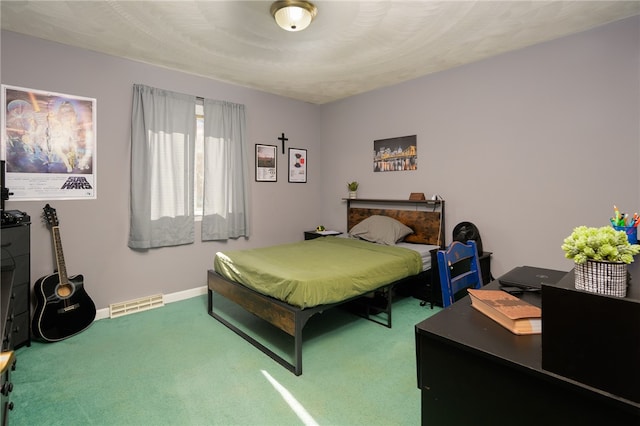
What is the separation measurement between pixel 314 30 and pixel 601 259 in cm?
268

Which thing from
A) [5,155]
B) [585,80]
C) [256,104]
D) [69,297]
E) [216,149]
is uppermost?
[256,104]

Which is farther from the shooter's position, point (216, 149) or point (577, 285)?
point (216, 149)

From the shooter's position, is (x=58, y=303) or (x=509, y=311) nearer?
(x=509, y=311)

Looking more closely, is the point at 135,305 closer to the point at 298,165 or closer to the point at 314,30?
the point at 298,165

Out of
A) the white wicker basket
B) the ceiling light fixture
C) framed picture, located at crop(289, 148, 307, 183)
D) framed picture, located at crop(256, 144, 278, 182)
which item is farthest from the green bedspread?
the ceiling light fixture

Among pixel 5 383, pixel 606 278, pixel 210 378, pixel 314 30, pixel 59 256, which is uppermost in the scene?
pixel 314 30

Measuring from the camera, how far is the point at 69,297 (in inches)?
113

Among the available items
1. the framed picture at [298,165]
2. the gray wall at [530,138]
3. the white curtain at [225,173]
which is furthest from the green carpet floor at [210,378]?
the framed picture at [298,165]

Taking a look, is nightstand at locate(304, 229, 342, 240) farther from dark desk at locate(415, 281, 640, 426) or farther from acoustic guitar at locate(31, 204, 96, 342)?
dark desk at locate(415, 281, 640, 426)

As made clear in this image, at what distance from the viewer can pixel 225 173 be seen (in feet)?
13.4

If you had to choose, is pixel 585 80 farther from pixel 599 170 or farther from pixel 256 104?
pixel 256 104

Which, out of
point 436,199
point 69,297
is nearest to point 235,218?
point 69,297

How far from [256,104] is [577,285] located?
425cm

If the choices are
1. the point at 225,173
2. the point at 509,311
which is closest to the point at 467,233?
the point at 509,311
